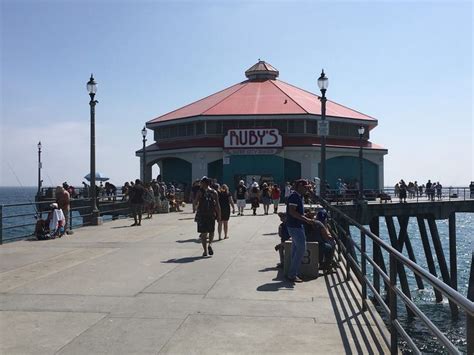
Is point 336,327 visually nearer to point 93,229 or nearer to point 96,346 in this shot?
point 96,346

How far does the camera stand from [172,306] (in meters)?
7.16

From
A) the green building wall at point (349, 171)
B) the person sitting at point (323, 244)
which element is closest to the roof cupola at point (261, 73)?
the green building wall at point (349, 171)

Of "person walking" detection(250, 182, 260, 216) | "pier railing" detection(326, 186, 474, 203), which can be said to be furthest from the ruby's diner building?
"person walking" detection(250, 182, 260, 216)

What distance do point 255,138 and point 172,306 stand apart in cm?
3580

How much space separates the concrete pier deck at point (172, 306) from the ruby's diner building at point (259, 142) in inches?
1203

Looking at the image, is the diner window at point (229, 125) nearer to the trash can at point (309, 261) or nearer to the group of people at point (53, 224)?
the group of people at point (53, 224)

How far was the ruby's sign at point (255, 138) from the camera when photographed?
42.4 metres

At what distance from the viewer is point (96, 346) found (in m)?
5.47

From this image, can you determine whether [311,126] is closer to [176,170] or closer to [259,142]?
[259,142]

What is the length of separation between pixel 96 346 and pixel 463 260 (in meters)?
32.6

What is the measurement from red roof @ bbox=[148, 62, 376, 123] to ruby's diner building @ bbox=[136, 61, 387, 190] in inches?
3.5

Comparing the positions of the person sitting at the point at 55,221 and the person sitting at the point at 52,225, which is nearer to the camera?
the person sitting at the point at 52,225

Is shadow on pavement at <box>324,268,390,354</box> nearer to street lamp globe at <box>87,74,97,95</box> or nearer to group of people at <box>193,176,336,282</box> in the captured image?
group of people at <box>193,176,336,282</box>

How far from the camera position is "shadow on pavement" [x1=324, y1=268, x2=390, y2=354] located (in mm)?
5453
